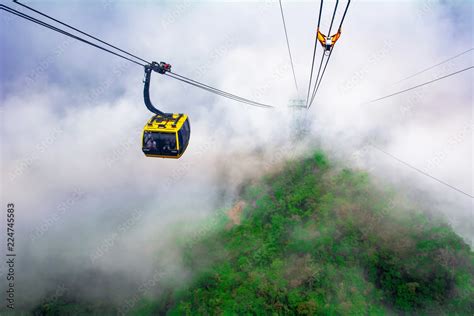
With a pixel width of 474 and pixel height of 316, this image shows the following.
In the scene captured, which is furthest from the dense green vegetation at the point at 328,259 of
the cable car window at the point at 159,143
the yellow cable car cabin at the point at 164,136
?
the cable car window at the point at 159,143

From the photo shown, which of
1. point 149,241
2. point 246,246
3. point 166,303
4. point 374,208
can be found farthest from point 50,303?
point 374,208

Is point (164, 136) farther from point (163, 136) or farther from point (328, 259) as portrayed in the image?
point (328, 259)

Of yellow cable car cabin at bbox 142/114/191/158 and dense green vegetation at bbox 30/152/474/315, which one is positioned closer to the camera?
yellow cable car cabin at bbox 142/114/191/158

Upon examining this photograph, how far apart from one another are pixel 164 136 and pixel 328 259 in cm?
3119

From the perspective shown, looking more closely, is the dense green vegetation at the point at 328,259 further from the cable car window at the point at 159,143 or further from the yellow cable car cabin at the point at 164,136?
the cable car window at the point at 159,143

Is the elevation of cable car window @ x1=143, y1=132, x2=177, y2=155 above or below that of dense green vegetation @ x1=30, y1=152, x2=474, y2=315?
above

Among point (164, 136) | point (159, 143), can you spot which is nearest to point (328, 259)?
point (159, 143)

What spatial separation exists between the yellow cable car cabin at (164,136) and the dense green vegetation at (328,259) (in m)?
25.5

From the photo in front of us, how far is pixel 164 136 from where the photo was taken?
21.4 meters

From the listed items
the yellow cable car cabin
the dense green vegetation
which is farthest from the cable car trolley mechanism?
the dense green vegetation

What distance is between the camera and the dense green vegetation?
33594mm

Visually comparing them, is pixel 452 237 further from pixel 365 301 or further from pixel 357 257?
pixel 365 301

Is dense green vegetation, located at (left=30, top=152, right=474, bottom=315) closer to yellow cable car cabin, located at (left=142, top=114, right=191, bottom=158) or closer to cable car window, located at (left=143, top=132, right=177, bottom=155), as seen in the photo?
yellow cable car cabin, located at (left=142, top=114, right=191, bottom=158)

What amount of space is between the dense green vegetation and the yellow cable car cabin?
83.8 feet
